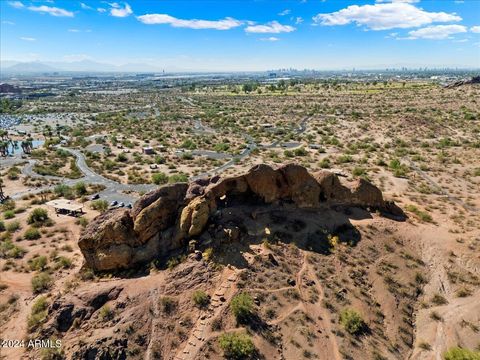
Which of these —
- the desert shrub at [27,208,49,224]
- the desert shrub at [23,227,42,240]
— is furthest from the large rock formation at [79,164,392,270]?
the desert shrub at [27,208,49,224]

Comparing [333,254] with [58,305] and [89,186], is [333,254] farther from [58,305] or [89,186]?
[89,186]

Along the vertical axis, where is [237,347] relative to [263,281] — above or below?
below

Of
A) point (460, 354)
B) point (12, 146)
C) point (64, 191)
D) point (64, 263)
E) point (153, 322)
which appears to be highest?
point (153, 322)

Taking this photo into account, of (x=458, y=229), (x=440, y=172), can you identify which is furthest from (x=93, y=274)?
(x=440, y=172)

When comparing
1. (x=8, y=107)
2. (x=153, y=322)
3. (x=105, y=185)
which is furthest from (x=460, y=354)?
(x=8, y=107)

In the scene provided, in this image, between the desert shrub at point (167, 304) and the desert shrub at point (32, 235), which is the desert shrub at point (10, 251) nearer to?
the desert shrub at point (32, 235)

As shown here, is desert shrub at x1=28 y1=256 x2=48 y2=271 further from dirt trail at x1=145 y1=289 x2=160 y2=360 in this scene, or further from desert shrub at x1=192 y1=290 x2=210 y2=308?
desert shrub at x1=192 y1=290 x2=210 y2=308

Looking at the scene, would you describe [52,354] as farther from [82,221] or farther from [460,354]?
[460,354]

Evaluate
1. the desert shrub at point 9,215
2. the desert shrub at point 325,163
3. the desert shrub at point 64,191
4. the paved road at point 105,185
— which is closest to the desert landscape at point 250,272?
the desert shrub at point 9,215
